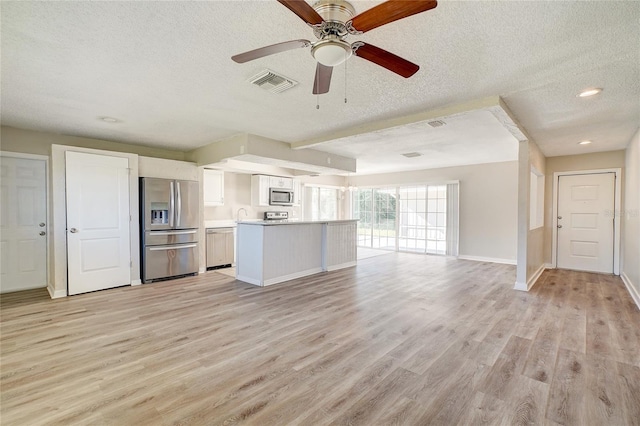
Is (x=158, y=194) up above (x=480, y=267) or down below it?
above

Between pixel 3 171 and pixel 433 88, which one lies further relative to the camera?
pixel 3 171

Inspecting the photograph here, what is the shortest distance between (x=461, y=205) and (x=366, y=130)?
469cm

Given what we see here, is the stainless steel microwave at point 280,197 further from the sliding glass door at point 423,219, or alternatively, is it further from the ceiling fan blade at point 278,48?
the ceiling fan blade at point 278,48

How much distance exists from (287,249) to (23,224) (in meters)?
4.18

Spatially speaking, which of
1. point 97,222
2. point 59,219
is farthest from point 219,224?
point 59,219

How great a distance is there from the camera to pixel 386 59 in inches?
71.2

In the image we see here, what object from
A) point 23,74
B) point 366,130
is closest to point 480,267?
point 366,130

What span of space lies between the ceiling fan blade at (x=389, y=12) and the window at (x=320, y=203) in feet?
24.0

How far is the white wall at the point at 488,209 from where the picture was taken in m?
6.78

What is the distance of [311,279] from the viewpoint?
16.9 feet

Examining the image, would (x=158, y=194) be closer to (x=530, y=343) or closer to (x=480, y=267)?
(x=530, y=343)

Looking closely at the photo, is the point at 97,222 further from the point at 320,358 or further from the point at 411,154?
the point at 411,154

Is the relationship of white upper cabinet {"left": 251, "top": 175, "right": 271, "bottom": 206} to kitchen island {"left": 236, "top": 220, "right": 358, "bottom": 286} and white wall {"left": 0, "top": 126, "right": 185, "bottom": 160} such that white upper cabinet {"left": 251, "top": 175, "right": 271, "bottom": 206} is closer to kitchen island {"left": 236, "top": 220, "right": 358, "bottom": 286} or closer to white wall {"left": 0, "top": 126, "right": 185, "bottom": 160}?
kitchen island {"left": 236, "top": 220, "right": 358, "bottom": 286}

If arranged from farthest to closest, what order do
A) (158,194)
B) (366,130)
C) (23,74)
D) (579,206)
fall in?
(579,206)
(158,194)
(366,130)
(23,74)
